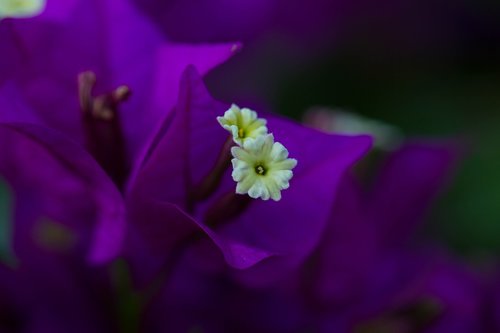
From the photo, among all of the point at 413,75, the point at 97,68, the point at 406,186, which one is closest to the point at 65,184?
the point at 97,68

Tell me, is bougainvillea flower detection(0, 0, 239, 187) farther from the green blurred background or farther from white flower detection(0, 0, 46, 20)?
the green blurred background

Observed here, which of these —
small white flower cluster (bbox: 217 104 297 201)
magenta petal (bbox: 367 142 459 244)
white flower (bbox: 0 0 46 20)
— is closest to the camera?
small white flower cluster (bbox: 217 104 297 201)

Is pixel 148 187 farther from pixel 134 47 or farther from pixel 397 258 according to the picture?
pixel 397 258

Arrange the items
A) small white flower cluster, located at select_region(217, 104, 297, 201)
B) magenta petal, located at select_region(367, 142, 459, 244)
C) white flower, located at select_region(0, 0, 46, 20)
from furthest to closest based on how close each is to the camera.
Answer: magenta petal, located at select_region(367, 142, 459, 244), white flower, located at select_region(0, 0, 46, 20), small white flower cluster, located at select_region(217, 104, 297, 201)

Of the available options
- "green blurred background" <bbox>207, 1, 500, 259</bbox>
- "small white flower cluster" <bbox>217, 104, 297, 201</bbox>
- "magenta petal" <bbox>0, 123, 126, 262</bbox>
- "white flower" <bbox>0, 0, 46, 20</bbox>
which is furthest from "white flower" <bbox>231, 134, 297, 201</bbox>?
"green blurred background" <bbox>207, 1, 500, 259</bbox>

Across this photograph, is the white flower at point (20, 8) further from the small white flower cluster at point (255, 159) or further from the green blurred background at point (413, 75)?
the green blurred background at point (413, 75)

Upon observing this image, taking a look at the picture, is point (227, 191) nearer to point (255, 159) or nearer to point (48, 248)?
point (255, 159)

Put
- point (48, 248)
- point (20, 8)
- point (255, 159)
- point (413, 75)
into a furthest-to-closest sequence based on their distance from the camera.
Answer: point (413, 75)
point (48, 248)
point (20, 8)
point (255, 159)

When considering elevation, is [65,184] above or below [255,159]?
below
